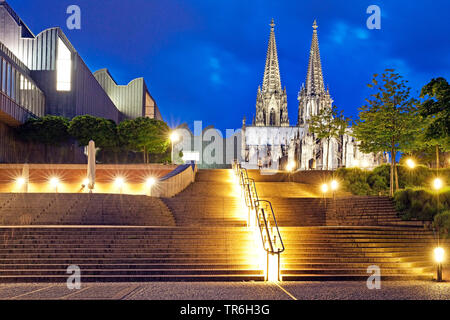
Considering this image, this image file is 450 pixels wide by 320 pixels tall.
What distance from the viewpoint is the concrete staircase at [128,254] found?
10.3 m

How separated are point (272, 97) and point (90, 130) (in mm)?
73156

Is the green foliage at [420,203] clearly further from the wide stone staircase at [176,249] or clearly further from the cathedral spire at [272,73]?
the cathedral spire at [272,73]

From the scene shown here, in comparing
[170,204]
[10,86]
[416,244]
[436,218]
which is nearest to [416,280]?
[416,244]

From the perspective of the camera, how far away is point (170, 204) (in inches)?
675

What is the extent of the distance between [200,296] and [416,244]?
26.2 ft

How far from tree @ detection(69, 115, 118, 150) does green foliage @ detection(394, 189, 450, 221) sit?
3174 centimetres

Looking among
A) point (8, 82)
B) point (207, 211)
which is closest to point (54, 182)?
point (8, 82)

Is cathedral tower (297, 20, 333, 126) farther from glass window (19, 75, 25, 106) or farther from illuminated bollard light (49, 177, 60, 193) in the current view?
illuminated bollard light (49, 177, 60, 193)

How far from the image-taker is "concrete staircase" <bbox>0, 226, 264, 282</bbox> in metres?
10.3

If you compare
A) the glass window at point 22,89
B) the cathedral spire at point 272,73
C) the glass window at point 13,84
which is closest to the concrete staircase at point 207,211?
the glass window at point 13,84

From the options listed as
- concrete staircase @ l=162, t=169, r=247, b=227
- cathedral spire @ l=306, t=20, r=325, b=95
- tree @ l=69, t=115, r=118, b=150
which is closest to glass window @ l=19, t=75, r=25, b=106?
tree @ l=69, t=115, r=118, b=150

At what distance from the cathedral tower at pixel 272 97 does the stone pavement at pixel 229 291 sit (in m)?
99.9

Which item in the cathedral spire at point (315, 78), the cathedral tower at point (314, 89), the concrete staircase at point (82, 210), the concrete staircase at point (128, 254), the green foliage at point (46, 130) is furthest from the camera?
the cathedral spire at point (315, 78)

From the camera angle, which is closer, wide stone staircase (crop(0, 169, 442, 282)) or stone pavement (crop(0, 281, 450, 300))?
stone pavement (crop(0, 281, 450, 300))
